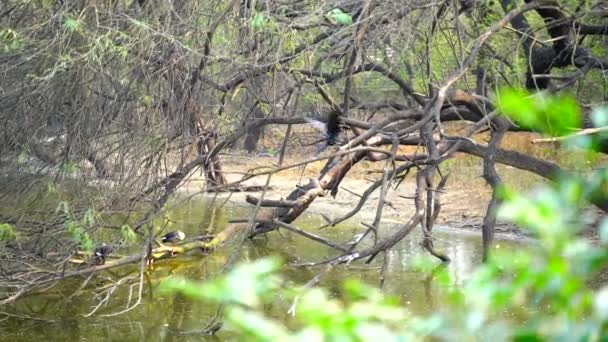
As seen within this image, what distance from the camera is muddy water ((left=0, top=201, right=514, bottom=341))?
7473 mm

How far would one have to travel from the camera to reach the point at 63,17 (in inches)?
257

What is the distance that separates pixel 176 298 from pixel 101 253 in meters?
0.97

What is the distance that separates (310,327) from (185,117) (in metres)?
6.69

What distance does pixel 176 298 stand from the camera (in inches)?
339

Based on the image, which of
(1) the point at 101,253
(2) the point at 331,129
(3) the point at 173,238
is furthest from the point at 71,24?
(3) the point at 173,238

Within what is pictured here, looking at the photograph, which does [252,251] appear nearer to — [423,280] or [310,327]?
[423,280]

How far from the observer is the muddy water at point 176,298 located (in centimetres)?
747

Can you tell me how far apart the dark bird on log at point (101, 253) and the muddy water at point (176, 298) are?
0.27m

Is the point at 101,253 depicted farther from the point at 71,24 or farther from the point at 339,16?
the point at 339,16

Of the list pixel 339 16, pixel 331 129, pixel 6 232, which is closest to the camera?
pixel 339 16

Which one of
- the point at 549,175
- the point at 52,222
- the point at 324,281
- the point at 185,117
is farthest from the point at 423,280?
the point at 52,222

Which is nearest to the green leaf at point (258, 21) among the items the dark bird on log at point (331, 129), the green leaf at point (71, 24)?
the green leaf at point (71, 24)

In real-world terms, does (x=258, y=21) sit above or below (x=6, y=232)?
above

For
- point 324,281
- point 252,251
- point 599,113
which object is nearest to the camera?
point 599,113
